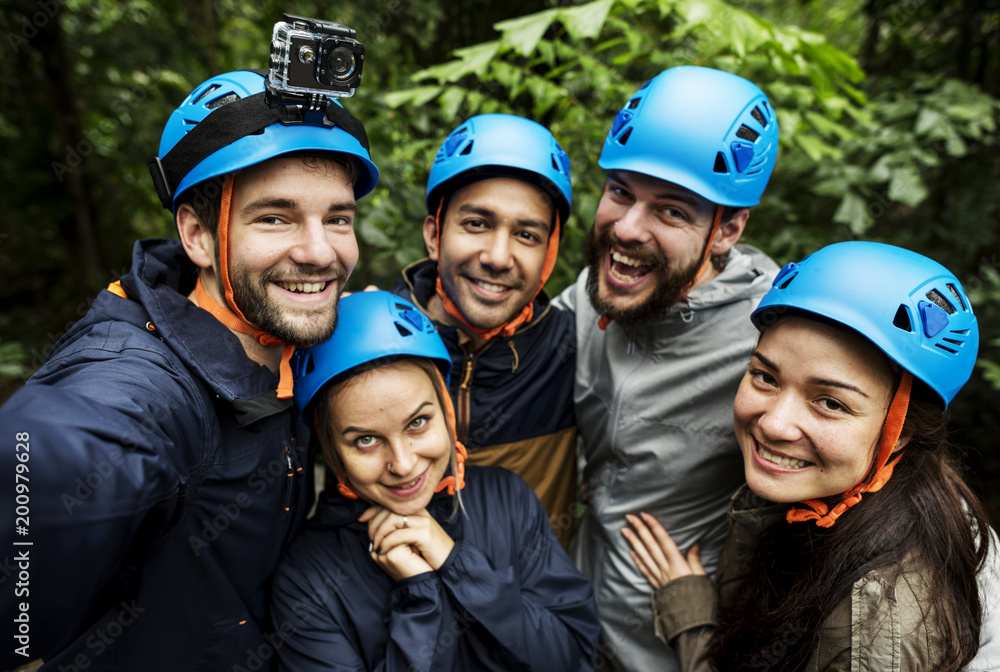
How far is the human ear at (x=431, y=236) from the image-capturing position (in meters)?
3.56

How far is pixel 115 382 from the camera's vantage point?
1760mm

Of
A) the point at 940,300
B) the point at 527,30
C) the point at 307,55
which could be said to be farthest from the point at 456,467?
the point at 527,30

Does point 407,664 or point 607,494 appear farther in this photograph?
point 607,494

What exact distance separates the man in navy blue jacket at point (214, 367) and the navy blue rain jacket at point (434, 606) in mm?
173

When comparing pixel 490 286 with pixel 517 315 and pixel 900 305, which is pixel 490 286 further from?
pixel 900 305

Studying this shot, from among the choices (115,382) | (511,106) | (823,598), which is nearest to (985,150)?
(511,106)

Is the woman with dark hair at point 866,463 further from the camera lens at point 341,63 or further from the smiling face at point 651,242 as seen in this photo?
the camera lens at point 341,63

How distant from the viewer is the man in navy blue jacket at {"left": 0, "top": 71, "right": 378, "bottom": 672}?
1838mm

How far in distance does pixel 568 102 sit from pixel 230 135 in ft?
8.86

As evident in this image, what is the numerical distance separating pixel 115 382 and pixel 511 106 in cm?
365

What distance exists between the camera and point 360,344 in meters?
2.57

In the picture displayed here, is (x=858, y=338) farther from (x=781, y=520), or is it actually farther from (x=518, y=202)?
(x=518, y=202)

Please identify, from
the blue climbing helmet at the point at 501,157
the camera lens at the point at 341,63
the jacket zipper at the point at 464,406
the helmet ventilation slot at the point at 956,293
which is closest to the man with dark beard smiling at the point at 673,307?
the blue climbing helmet at the point at 501,157

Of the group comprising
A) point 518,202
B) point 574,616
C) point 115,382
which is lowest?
point 574,616
